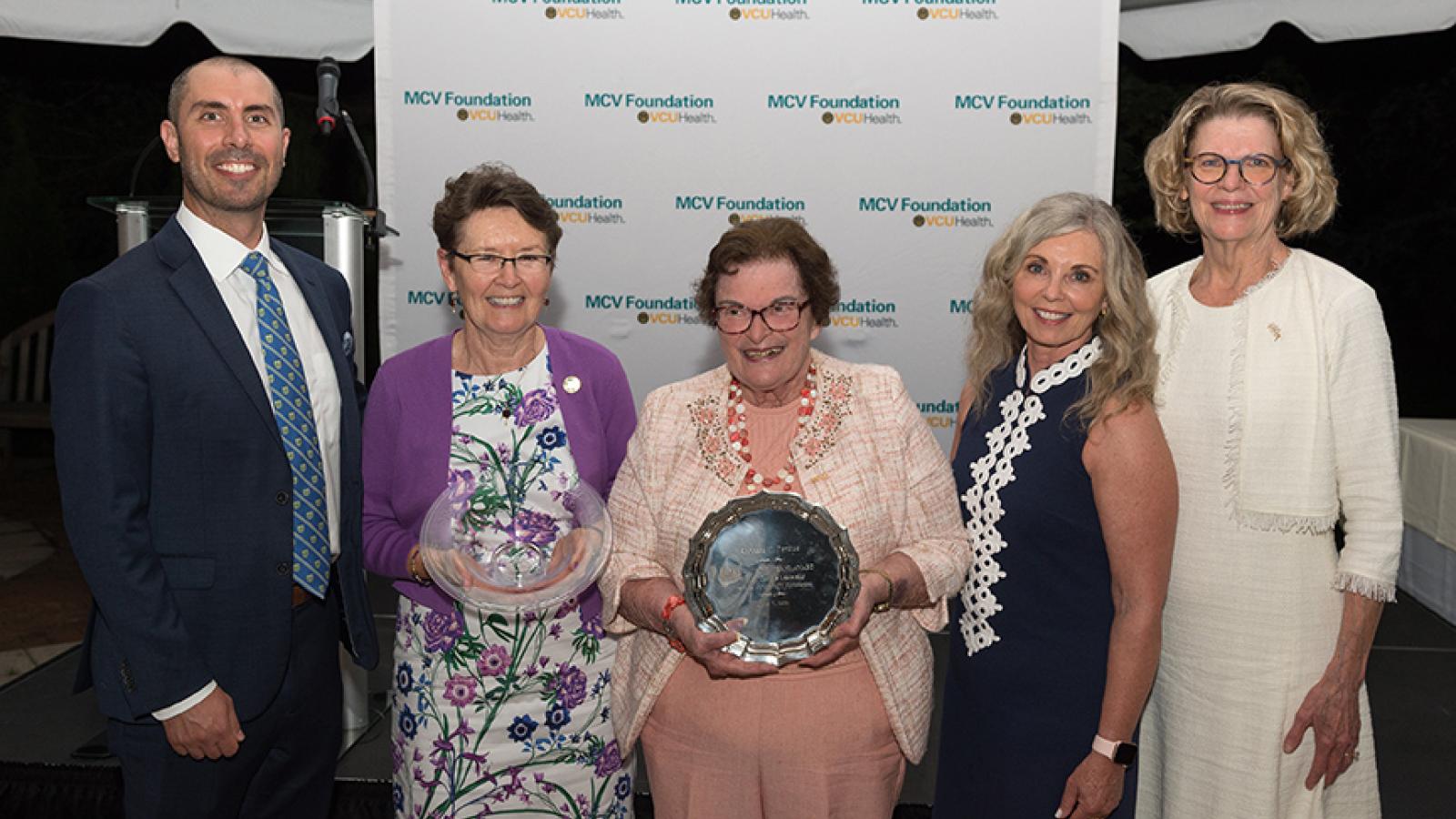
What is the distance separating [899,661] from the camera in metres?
1.92

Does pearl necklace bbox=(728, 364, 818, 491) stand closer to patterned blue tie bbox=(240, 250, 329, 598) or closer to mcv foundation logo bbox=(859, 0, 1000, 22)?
patterned blue tie bbox=(240, 250, 329, 598)

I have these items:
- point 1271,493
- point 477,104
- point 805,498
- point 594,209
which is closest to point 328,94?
point 477,104

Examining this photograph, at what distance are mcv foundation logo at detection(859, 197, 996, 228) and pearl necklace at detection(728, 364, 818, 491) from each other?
2472 millimetres

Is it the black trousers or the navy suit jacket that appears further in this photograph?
the black trousers

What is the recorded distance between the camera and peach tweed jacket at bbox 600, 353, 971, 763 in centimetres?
189

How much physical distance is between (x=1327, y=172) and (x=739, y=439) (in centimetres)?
120

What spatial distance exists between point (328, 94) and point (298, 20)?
4.81ft

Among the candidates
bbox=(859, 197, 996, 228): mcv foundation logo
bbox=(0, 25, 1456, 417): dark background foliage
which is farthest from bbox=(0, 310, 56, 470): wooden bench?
bbox=(859, 197, 996, 228): mcv foundation logo

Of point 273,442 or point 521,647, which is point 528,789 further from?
point 273,442

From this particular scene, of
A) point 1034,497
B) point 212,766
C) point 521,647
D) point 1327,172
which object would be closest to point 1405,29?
point 1327,172

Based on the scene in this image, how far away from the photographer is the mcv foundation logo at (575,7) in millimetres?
4316

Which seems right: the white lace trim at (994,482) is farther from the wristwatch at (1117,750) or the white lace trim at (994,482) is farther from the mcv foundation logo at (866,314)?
the mcv foundation logo at (866,314)

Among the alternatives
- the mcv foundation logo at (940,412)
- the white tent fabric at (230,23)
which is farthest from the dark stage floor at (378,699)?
the white tent fabric at (230,23)

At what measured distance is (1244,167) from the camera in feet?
6.84
